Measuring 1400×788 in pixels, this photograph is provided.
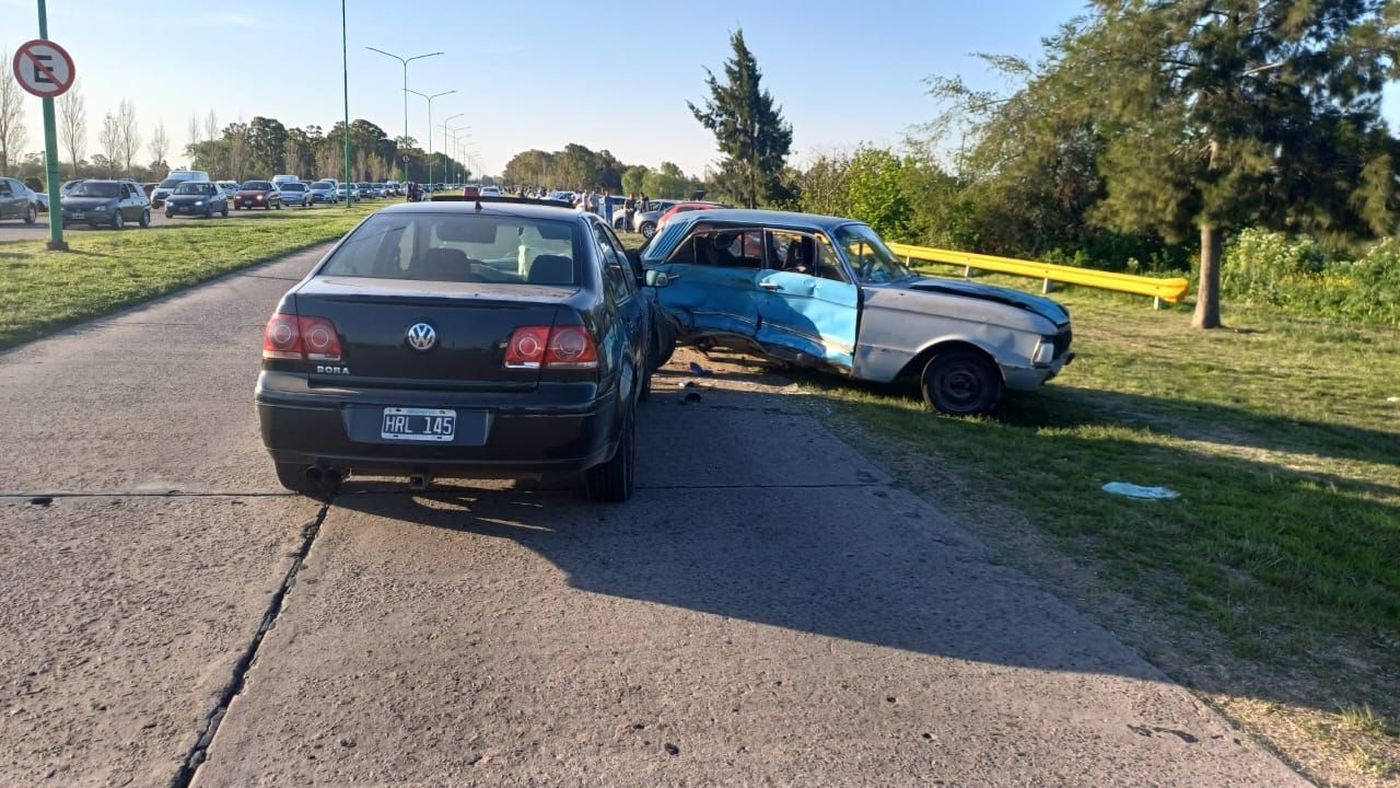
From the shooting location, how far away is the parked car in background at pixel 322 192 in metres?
66.7

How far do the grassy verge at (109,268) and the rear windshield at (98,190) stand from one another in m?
4.39

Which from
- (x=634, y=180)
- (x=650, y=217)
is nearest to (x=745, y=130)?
(x=650, y=217)

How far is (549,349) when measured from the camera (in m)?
5.11

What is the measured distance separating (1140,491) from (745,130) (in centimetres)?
5354

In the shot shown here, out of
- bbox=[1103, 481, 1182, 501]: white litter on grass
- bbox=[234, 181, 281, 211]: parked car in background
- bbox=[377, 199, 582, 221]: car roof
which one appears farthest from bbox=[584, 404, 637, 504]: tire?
bbox=[234, 181, 281, 211]: parked car in background

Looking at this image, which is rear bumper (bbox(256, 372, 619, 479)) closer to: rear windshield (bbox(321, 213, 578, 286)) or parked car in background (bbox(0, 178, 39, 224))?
rear windshield (bbox(321, 213, 578, 286))

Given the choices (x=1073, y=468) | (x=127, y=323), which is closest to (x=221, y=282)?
(x=127, y=323)

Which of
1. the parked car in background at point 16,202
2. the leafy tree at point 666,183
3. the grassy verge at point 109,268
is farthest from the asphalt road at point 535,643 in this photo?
the leafy tree at point 666,183

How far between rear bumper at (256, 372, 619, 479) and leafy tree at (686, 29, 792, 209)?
2084 inches

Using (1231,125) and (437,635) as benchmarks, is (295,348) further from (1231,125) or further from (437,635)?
(1231,125)

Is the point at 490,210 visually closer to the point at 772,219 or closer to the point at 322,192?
the point at 772,219

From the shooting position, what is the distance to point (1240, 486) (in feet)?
23.0

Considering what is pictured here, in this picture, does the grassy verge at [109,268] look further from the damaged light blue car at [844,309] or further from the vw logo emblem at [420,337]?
the vw logo emblem at [420,337]

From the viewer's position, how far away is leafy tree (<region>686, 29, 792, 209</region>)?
57.7 metres
